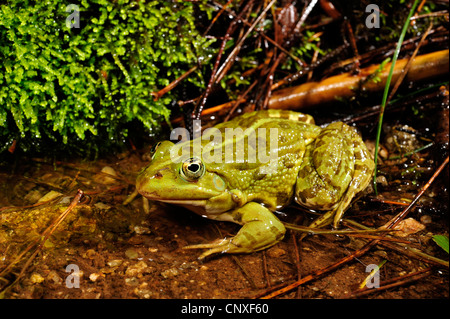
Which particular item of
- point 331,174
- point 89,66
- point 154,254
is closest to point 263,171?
point 331,174

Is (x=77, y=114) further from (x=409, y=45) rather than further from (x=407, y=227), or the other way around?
(x=409, y=45)

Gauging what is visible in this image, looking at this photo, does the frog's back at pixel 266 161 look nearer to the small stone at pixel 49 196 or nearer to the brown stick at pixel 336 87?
the brown stick at pixel 336 87

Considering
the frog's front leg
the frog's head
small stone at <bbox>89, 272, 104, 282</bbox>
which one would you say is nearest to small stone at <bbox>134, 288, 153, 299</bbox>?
small stone at <bbox>89, 272, 104, 282</bbox>

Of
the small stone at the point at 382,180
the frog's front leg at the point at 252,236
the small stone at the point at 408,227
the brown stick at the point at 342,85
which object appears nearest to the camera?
the frog's front leg at the point at 252,236

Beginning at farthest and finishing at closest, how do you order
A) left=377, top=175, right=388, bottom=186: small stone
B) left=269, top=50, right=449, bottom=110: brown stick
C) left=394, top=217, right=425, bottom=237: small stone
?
left=269, top=50, right=449, bottom=110: brown stick
left=377, top=175, right=388, bottom=186: small stone
left=394, top=217, right=425, bottom=237: small stone

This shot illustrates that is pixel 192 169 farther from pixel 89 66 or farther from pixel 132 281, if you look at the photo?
pixel 89 66

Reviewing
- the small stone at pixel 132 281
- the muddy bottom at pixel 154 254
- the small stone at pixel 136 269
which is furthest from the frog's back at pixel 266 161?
the small stone at pixel 132 281

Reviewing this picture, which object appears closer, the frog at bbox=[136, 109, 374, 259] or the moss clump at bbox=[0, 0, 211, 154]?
the frog at bbox=[136, 109, 374, 259]

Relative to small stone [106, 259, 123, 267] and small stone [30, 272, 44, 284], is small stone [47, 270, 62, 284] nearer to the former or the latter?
small stone [30, 272, 44, 284]
